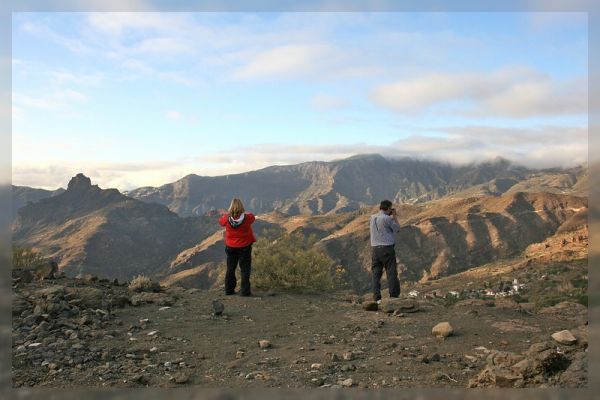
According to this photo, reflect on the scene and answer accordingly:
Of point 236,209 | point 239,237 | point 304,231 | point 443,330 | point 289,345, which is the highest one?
point 236,209

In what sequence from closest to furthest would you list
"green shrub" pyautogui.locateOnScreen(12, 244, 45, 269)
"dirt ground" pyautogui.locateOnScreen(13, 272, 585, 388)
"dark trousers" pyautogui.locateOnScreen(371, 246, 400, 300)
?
"dirt ground" pyautogui.locateOnScreen(13, 272, 585, 388) < "dark trousers" pyautogui.locateOnScreen(371, 246, 400, 300) < "green shrub" pyautogui.locateOnScreen(12, 244, 45, 269)

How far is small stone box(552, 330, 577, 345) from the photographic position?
5.89 m

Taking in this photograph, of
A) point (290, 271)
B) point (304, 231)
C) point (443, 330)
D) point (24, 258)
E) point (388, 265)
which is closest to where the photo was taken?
point (443, 330)

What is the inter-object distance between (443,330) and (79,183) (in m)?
173

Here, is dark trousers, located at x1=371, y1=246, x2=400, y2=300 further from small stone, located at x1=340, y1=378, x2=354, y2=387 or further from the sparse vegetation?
small stone, located at x1=340, y1=378, x2=354, y2=387

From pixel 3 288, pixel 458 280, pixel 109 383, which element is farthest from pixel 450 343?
pixel 458 280

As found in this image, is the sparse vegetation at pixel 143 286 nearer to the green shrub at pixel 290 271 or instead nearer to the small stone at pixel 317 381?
the green shrub at pixel 290 271

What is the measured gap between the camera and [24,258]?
12.2m

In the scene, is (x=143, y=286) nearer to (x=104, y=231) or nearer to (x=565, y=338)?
(x=565, y=338)

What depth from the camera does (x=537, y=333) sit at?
6.76 meters

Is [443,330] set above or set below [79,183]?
below

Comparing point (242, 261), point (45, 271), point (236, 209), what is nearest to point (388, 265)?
point (242, 261)

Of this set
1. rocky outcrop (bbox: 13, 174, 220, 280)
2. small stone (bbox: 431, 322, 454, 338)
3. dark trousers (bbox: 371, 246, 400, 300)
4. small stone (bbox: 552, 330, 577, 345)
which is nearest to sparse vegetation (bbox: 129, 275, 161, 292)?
dark trousers (bbox: 371, 246, 400, 300)

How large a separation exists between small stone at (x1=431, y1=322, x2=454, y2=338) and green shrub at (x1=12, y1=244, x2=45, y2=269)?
8.77 meters
